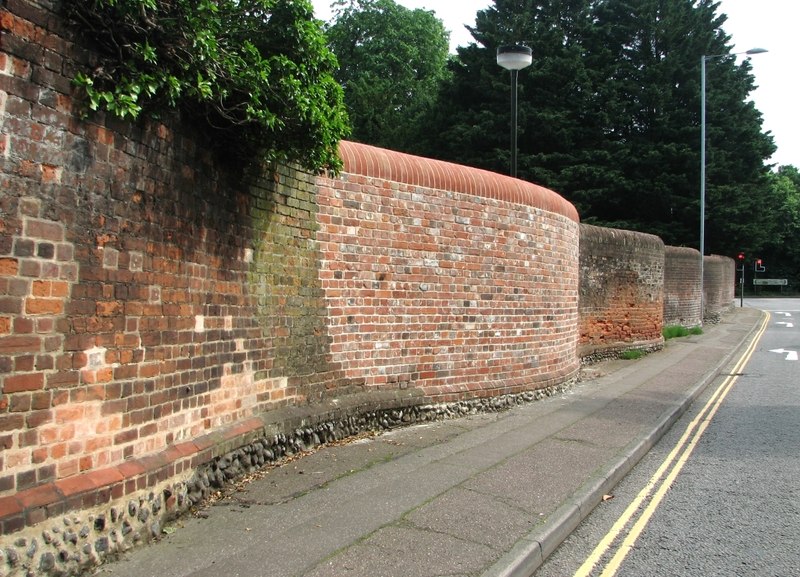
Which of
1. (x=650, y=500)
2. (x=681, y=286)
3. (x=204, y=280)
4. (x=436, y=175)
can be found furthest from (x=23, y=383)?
(x=681, y=286)

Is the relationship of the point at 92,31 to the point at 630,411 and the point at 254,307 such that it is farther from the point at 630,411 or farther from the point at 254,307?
the point at 630,411

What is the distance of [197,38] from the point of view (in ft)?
12.9

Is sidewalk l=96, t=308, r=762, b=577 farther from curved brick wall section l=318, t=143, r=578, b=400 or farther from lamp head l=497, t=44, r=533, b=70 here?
lamp head l=497, t=44, r=533, b=70

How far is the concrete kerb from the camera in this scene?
159 inches

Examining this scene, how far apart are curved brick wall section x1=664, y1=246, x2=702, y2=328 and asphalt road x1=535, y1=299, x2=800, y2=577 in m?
13.5

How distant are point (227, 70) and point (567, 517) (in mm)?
3991

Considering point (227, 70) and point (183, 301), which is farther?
point (183, 301)

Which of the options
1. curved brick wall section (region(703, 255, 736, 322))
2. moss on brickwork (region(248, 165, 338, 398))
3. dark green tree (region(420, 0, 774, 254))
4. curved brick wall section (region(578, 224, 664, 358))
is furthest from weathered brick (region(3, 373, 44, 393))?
curved brick wall section (region(703, 255, 736, 322))

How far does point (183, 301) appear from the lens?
15.9 ft

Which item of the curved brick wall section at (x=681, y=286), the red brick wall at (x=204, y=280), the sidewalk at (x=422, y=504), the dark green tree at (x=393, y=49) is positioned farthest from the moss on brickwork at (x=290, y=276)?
the dark green tree at (x=393, y=49)

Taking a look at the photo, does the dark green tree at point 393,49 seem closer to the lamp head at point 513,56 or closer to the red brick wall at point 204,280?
the lamp head at point 513,56

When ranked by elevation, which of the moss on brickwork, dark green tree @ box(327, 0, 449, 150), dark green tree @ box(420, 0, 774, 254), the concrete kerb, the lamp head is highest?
dark green tree @ box(327, 0, 449, 150)

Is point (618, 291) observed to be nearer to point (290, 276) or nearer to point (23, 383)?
point (290, 276)

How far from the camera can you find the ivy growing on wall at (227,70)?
378 cm
